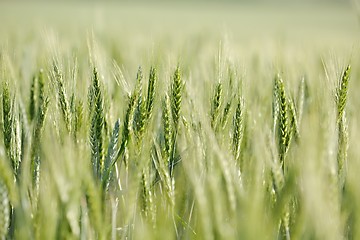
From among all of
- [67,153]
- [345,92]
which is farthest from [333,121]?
[67,153]

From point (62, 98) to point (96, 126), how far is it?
0.36ft

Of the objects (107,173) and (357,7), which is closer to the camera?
(107,173)

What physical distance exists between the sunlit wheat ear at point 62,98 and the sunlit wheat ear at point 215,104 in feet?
1.09

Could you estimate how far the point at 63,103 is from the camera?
3.31ft

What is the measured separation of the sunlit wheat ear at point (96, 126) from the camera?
962 mm

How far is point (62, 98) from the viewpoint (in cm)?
102

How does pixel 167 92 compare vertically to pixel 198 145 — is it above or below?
above

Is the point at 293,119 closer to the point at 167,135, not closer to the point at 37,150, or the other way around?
the point at 167,135

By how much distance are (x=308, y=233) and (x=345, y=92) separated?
1.43 ft

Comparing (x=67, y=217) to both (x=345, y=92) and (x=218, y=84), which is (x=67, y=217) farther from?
(x=345, y=92)

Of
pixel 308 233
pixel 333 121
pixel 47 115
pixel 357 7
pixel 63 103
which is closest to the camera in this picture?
pixel 308 233

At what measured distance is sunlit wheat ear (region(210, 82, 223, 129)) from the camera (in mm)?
1050

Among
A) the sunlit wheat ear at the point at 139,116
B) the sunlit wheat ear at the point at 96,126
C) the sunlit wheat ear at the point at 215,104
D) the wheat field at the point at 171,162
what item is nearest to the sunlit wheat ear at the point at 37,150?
the wheat field at the point at 171,162

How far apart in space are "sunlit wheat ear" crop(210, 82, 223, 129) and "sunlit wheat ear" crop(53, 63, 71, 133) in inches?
13.1
